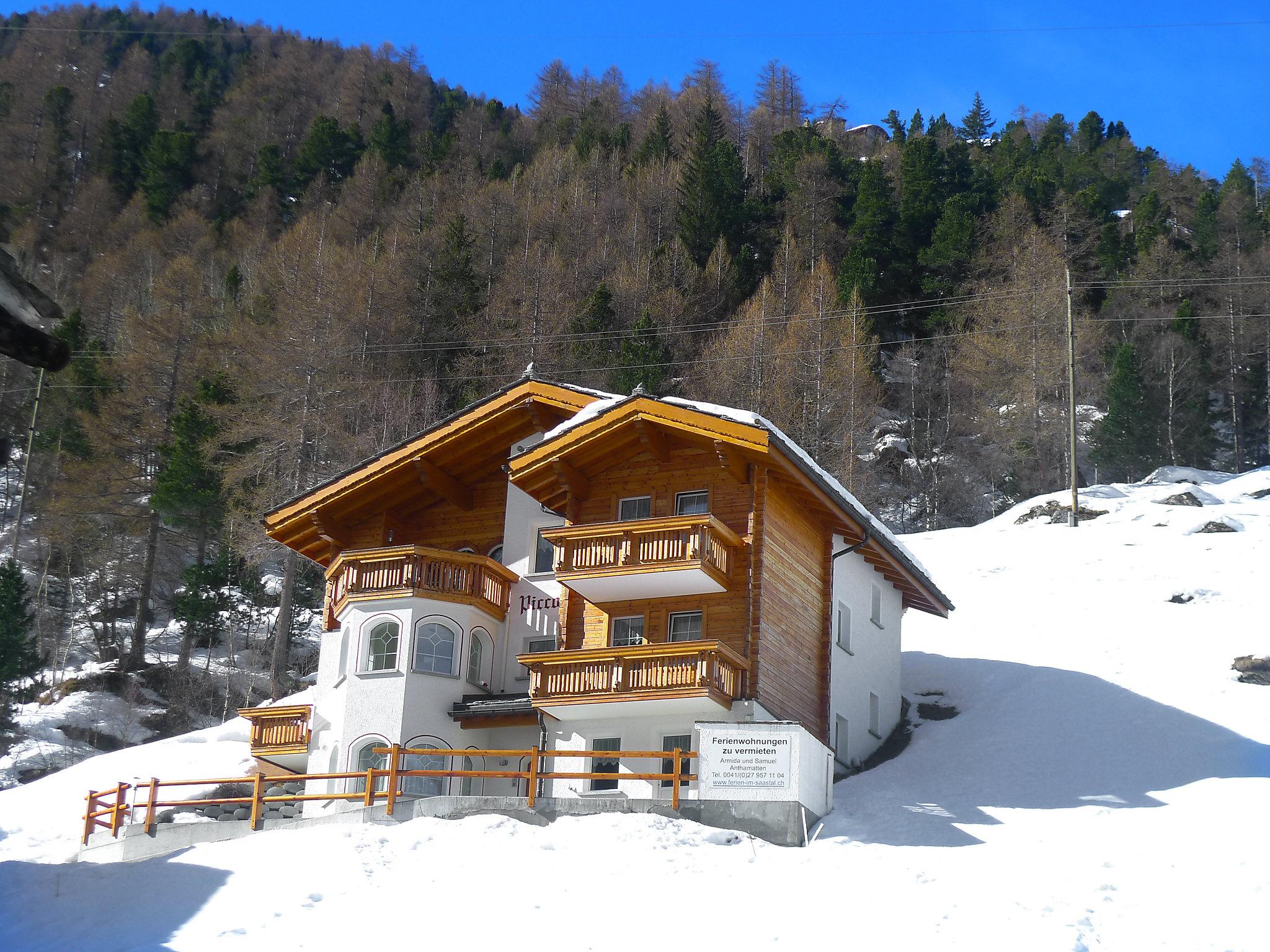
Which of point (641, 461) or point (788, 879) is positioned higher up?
point (641, 461)

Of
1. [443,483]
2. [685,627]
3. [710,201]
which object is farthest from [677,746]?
[710,201]

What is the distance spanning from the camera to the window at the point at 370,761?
88.6 feet

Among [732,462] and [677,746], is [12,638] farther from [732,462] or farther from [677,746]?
[732,462]

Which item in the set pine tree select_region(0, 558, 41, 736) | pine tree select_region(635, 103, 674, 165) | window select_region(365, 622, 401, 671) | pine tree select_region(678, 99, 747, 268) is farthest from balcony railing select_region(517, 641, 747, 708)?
pine tree select_region(635, 103, 674, 165)

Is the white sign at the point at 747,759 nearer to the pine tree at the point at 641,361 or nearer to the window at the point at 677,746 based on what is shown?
the window at the point at 677,746

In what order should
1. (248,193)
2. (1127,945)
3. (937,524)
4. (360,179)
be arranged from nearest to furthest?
1. (1127,945)
2. (937,524)
3. (360,179)
4. (248,193)

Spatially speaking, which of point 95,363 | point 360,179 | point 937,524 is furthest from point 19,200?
point 937,524

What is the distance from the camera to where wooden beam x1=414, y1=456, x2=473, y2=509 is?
1208 inches

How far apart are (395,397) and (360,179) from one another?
40570 mm

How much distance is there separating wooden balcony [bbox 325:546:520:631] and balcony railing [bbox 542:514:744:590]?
95.9 inches

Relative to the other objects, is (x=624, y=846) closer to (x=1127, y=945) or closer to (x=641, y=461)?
(x=1127, y=945)

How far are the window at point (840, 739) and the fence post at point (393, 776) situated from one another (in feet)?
32.2

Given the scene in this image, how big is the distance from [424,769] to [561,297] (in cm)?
4155

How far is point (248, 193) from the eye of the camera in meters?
101
